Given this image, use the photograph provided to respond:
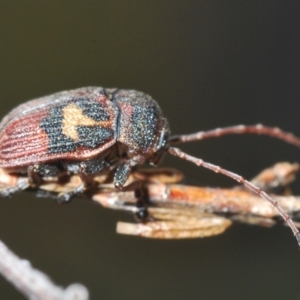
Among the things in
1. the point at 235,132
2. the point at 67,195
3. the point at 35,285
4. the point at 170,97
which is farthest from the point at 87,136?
the point at 170,97

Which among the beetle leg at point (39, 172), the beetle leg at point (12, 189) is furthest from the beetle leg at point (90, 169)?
the beetle leg at point (12, 189)

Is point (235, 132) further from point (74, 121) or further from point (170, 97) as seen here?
point (170, 97)

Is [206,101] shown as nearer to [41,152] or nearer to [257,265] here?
[257,265]

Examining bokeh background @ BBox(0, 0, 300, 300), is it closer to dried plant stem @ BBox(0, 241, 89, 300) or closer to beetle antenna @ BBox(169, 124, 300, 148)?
beetle antenna @ BBox(169, 124, 300, 148)

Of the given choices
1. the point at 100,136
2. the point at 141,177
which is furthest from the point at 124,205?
the point at 100,136

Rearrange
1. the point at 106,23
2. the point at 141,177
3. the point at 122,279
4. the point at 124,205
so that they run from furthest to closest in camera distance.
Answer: the point at 106,23 → the point at 122,279 → the point at 141,177 → the point at 124,205

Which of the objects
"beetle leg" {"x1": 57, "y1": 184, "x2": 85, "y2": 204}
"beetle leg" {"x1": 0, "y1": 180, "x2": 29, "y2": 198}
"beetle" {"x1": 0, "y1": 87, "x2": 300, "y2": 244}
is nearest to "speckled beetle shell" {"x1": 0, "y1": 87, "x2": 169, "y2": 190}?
"beetle" {"x1": 0, "y1": 87, "x2": 300, "y2": 244}

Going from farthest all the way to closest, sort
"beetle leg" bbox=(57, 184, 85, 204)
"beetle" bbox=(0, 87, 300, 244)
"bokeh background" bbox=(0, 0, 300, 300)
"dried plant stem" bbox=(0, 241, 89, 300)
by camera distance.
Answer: "bokeh background" bbox=(0, 0, 300, 300) < "beetle" bbox=(0, 87, 300, 244) < "beetle leg" bbox=(57, 184, 85, 204) < "dried plant stem" bbox=(0, 241, 89, 300)

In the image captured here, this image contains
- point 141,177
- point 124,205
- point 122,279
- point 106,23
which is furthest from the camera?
point 106,23
